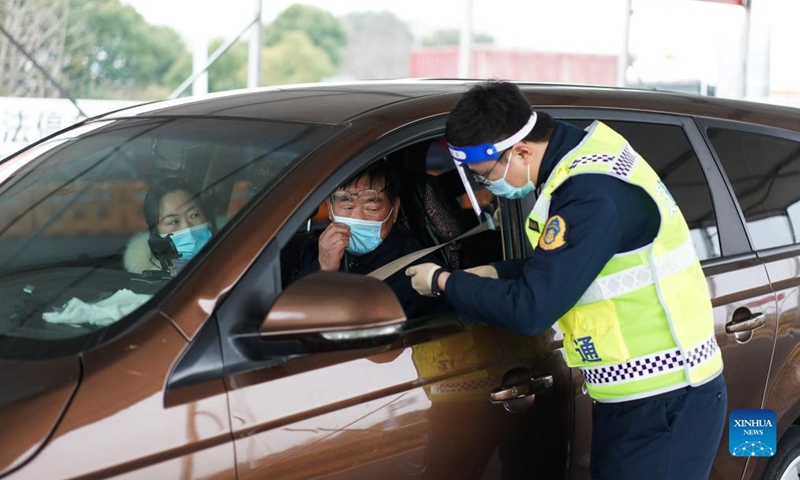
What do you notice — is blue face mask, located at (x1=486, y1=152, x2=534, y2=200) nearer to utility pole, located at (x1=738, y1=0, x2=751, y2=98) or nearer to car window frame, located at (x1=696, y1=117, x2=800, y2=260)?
car window frame, located at (x1=696, y1=117, x2=800, y2=260)

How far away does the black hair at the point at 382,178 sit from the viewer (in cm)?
271

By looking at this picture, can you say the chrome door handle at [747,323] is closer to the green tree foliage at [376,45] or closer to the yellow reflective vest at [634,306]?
the yellow reflective vest at [634,306]

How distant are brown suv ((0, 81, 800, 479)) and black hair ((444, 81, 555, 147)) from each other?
0.16 meters

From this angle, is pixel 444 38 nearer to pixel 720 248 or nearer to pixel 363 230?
pixel 720 248

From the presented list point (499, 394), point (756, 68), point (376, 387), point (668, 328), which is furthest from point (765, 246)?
point (756, 68)

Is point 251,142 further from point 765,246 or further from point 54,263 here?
point 765,246

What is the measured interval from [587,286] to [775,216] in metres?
1.22

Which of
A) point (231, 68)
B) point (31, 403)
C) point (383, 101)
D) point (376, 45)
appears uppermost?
point (376, 45)

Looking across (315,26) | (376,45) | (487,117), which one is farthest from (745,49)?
(376,45)

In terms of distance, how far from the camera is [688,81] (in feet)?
50.5

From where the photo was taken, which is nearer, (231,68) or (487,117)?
(487,117)

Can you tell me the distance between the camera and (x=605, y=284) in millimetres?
2191

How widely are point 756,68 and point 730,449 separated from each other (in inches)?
419

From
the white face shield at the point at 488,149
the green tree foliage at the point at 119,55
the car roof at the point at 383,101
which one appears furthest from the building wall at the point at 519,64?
the white face shield at the point at 488,149
